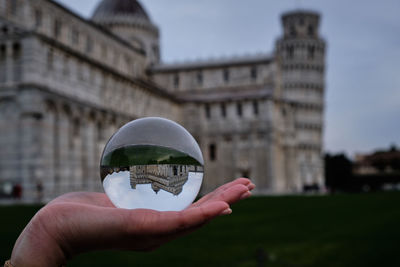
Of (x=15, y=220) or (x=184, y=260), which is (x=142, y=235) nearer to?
(x=184, y=260)

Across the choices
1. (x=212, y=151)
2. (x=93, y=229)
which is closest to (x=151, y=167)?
(x=93, y=229)

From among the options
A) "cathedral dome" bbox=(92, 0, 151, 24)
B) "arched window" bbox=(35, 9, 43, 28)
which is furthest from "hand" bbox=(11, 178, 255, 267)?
"cathedral dome" bbox=(92, 0, 151, 24)

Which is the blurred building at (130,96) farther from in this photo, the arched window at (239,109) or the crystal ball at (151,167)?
the crystal ball at (151,167)

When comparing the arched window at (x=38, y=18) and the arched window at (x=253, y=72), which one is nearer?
the arched window at (x=38, y=18)

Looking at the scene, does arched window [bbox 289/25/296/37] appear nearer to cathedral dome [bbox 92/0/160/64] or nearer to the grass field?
cathedral dome [bbox 92/0/160/64]

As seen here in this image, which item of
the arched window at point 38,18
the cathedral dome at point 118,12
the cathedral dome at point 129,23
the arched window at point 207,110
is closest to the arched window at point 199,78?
the arched window at point 207,110

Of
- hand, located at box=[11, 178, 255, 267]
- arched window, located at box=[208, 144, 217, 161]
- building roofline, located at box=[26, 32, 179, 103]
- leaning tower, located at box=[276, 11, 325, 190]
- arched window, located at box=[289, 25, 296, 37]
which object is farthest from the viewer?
arched window, located at box=[289, 25, 296, 37]

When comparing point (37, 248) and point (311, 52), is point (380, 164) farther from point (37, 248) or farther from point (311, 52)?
point (37, 248)
